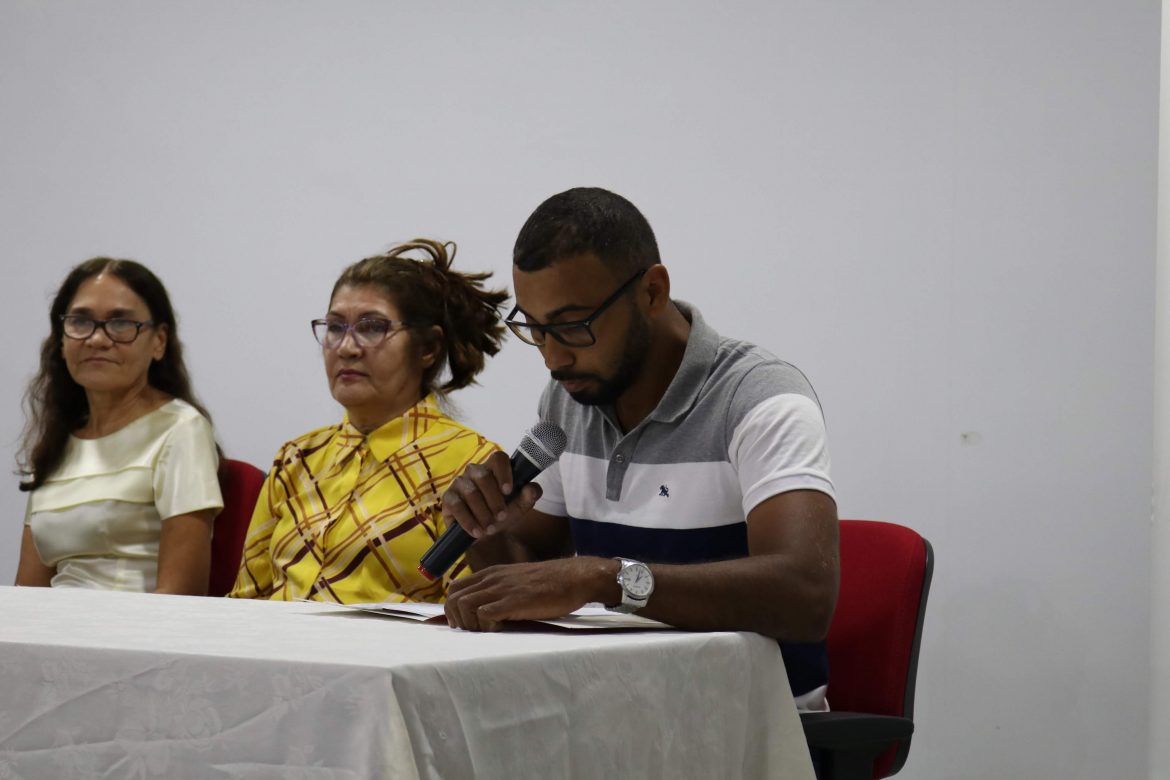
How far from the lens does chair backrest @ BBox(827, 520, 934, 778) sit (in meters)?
1.95

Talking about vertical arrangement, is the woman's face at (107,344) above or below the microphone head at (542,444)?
above

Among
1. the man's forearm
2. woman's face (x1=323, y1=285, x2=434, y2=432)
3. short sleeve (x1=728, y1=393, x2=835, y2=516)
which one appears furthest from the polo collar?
woman's face (x1=323, y1=285, x2=434, y2=432)

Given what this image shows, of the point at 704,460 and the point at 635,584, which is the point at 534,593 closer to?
the point at 635,584

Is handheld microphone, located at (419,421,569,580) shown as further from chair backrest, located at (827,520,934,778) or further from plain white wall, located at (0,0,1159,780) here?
plain white wall, located at (0,0,1159,780)

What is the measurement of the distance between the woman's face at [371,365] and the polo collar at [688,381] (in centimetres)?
103

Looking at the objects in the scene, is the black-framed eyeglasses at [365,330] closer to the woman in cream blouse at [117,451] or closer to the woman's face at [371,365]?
the woman's face at [371,365]

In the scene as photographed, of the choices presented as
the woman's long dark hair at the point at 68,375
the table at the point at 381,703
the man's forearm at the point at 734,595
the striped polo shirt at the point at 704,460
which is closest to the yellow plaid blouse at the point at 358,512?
the woman's long dark hair at the point at 68,375

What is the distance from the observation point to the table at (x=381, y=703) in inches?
40.7

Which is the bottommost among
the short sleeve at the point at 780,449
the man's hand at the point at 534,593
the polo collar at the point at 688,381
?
the man's hand at the point at 534,593

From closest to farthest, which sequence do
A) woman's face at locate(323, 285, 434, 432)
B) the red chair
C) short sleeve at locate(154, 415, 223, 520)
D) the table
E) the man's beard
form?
the table < the man's beard < the red chair < woman's face at locate(323, 285, 434, 432) < short sleeve at locate(154, 415, 223, 520)

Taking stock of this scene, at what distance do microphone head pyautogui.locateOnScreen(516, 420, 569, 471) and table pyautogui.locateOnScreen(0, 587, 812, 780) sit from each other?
1.15 feet

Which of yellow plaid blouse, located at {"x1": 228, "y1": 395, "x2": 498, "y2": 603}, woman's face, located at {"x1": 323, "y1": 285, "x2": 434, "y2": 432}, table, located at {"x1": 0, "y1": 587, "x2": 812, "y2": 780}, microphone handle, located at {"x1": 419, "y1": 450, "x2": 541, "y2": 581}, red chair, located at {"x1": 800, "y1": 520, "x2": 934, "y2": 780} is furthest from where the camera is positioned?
woman's face, located at {"x1": 323, "y1": 285, "x2": 434, "y2": 432}

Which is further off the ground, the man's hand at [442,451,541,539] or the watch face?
the man's hand at [442,451,541,539]

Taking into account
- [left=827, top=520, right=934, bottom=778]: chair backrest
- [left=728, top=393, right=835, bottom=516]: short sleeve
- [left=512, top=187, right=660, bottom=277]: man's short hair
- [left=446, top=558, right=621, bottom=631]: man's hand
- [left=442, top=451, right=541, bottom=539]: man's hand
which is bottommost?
[left=827, top=520, right=934, bottom=778]: chair backrest
